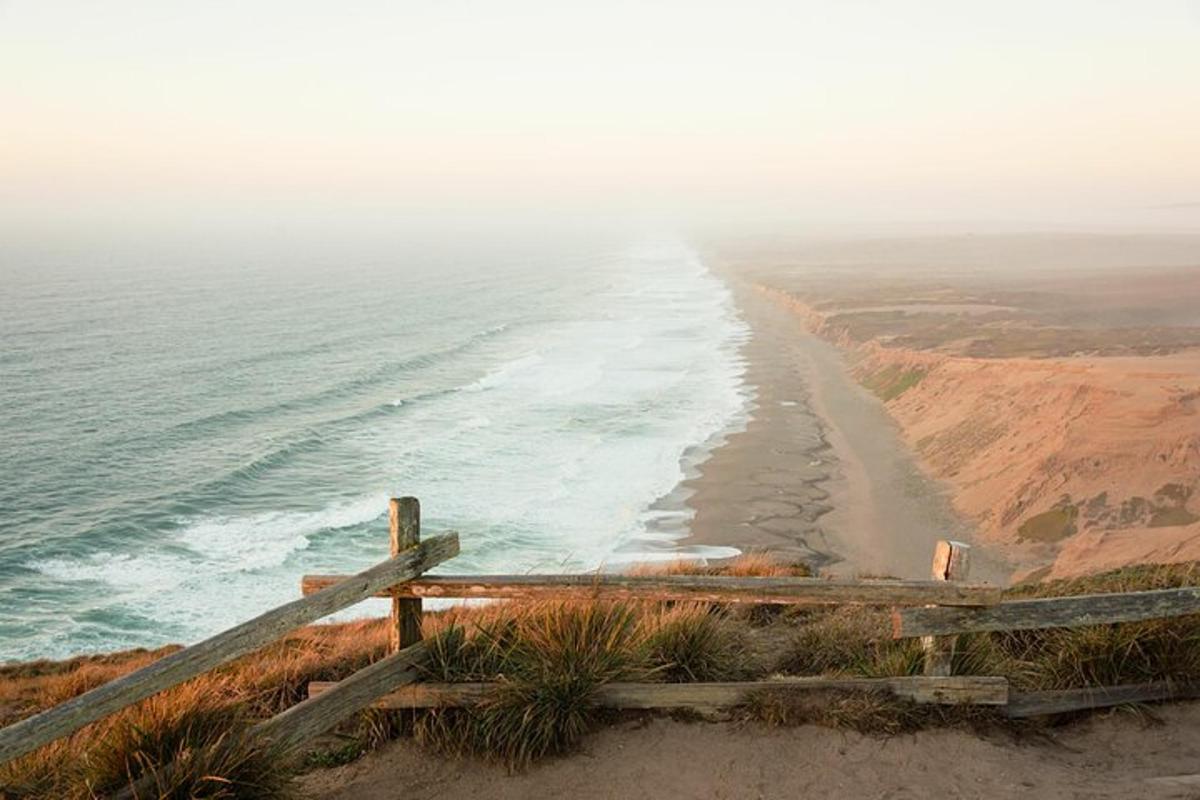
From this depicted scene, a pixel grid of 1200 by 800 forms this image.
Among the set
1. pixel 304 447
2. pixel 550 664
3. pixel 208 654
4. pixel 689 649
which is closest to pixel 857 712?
pixel 689 649

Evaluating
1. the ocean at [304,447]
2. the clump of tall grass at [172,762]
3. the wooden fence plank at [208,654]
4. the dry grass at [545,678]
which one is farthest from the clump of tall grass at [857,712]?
the ocean at [304,447]

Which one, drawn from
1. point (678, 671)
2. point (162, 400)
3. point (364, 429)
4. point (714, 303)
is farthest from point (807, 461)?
point (714, 303)

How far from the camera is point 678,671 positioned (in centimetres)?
710

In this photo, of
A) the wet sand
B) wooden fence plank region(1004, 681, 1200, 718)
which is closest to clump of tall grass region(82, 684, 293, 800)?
wooden fence plank region(1004, 681, 1200, 718)

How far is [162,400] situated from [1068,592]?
4532 cm

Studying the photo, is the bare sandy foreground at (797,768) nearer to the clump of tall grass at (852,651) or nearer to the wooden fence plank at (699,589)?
the clump of tall grass at (852,651)

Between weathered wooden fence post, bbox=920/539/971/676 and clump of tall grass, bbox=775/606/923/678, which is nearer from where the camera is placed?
weathered wooden fence post, bbox=920/539/971/676

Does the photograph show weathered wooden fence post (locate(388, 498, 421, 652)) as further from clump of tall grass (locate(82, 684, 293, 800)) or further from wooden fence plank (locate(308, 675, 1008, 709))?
clump of tall grass (locate(82, 684, 293, 800))

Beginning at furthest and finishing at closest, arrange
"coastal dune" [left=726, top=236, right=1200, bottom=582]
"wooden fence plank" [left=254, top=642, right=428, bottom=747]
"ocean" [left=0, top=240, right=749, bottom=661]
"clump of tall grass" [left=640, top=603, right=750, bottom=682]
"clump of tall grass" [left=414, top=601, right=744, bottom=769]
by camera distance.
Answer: "coastal dune" [left=726, top=236, right=1200, bottom=582]
"ocean" [left=0, top=240, right=749, bottom=661]
"clump of tall grass" [left=640, top=603, right=750, bottom=682]
"clump of tall grass" [left=414, top=601, right=744, bottom=769]
"wooden fence plank" [left=254, top=642, right=428, bottom=747]

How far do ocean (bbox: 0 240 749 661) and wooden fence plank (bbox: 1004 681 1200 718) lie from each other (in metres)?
16.3

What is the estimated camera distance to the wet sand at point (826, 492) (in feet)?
80.3

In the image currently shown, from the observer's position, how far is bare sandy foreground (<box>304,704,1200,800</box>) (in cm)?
578

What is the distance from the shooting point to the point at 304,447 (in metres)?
36.6

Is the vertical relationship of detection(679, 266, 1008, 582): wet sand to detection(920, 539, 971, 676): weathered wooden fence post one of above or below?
below
